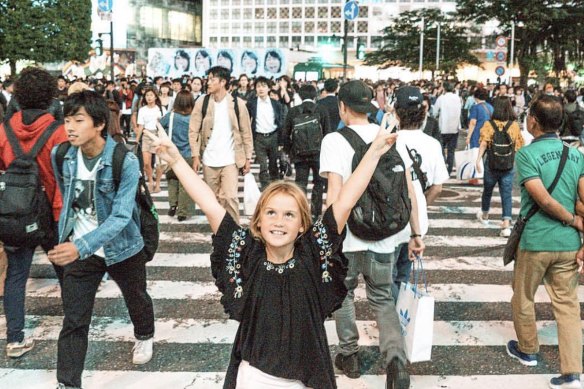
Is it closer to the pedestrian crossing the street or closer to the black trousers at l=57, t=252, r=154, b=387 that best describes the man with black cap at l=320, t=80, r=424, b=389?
the pedestrian crossing the street

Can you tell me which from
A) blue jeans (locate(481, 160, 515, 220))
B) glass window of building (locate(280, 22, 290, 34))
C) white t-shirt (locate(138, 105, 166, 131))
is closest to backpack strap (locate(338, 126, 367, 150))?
blue jeans (locate(481, 160, 515, 220))

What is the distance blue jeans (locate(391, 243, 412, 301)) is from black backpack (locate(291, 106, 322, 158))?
3.97 m

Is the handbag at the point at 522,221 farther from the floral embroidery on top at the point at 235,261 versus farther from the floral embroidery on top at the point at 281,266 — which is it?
the floral embroidery on top at the point at 235,261

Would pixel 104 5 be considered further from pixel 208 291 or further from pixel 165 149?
pixel 165 149

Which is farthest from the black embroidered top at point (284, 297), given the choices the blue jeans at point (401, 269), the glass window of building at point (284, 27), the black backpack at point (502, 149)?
the glass window of building at point (284, 27)

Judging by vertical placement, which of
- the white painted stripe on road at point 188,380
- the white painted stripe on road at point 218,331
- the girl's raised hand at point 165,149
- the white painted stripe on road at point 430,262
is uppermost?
the girl's raised hand at point 165,149

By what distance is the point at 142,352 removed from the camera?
14.5 feet

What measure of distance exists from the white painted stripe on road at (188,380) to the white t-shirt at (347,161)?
2.93ft

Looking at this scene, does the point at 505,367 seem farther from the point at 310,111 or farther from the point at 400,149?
the point at 310,111

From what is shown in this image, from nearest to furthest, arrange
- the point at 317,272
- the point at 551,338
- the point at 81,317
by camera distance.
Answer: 1. the point at 317,272
2. the point at 81,317
3. the point at 551,338

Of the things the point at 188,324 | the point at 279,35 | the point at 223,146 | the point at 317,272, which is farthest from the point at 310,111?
the point at 279,35

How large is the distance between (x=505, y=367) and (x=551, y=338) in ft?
2.59

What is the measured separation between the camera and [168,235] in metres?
8.18

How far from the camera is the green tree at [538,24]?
52.2 m
